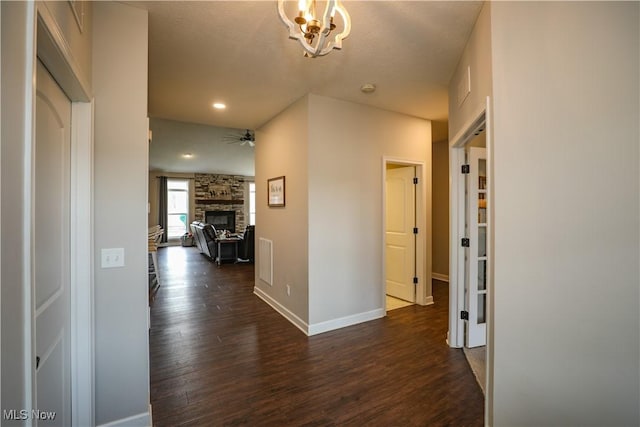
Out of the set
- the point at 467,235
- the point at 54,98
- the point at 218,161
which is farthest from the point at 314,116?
the point at 218,161

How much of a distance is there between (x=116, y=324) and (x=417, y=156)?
12.2 ft

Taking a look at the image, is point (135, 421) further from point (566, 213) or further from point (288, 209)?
point (566, 213)

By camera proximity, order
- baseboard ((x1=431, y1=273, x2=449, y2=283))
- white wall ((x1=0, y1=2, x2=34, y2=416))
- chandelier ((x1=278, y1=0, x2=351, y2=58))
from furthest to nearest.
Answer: baseboard ((x1=431, y1=273, x2=449, y2=283))
chandelier ((x1=278, y1=0, x2=351, y2=58))
white wall ((x1=0, y1=2, x2=34, y2=416))

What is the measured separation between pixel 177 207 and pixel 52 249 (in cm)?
1063

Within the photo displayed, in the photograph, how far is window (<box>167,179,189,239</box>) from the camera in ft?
36.2

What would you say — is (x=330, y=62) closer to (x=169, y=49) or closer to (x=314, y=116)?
(x=314, y=116)

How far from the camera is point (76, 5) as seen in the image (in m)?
1.43

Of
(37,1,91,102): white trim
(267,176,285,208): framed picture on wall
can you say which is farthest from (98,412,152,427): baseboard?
(267,176,285,208): framed picture on wall

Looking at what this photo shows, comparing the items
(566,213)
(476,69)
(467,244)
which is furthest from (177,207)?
(566,213)

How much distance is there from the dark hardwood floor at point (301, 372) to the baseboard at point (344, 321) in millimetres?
79

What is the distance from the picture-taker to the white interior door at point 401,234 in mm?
4207

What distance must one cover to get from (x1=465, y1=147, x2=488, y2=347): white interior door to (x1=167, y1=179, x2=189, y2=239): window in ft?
34.7

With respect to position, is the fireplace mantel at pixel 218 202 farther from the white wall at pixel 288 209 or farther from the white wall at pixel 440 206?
the white wall at pixel 440 206

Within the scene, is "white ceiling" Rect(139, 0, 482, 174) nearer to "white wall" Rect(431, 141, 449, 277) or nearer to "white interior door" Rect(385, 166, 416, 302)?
"white interior door" Rect(385, 166, 416, 302)
